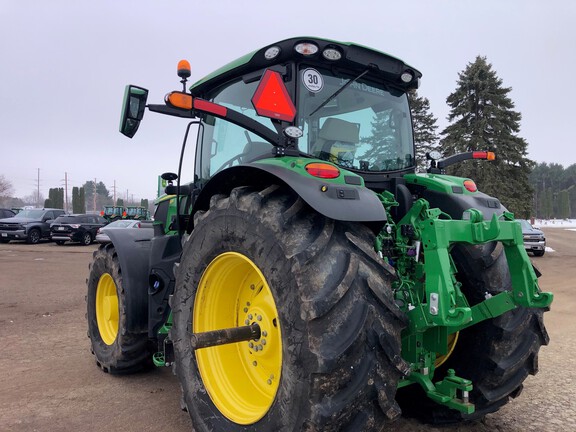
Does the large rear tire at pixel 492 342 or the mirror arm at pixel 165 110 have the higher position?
the mirror arm at pixel 165 110

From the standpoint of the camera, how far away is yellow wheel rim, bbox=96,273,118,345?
14.9 feet

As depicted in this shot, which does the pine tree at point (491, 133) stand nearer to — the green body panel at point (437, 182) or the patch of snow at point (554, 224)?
the patch of snow at point (554, 224)

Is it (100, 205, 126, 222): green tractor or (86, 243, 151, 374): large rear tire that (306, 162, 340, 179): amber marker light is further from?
(100, 205, 126, 222): green tractor

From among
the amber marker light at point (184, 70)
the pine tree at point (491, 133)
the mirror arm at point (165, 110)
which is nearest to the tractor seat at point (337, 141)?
the mirror arm at point (165, 110)

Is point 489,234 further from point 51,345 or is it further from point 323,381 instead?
point 51,345

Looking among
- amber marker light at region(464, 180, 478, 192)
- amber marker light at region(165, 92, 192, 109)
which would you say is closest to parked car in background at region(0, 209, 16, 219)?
amber marker light at region(165, 92, 192, 109)

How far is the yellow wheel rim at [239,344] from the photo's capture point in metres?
2.73

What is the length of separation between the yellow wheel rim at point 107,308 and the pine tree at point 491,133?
1060 inches

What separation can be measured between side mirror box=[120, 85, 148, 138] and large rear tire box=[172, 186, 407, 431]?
80 cm

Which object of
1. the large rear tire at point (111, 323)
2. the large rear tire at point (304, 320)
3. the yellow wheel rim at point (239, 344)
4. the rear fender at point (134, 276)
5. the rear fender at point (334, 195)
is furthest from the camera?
the large rear tire at point (111, 323)

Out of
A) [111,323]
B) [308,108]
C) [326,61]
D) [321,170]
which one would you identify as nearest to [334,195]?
[321,170]

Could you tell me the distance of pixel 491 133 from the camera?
29.3 meters

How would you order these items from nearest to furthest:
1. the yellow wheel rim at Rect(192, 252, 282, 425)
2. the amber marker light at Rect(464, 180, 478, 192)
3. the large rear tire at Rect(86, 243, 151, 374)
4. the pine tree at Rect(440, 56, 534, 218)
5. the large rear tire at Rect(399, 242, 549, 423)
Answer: the yellow wheel rim at Rect(192, 252, 282, 425), the large rear tire at Rect(399, 242, 549, 423), the amber marker light at Rect(464, 180, 478, 192), the large rear tire at Rect(86, 243, 151, 374), the pine tree at Rect(440, 56, 534, 218)

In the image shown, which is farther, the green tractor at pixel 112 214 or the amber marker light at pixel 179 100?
the green tractor at pixel 112 214
